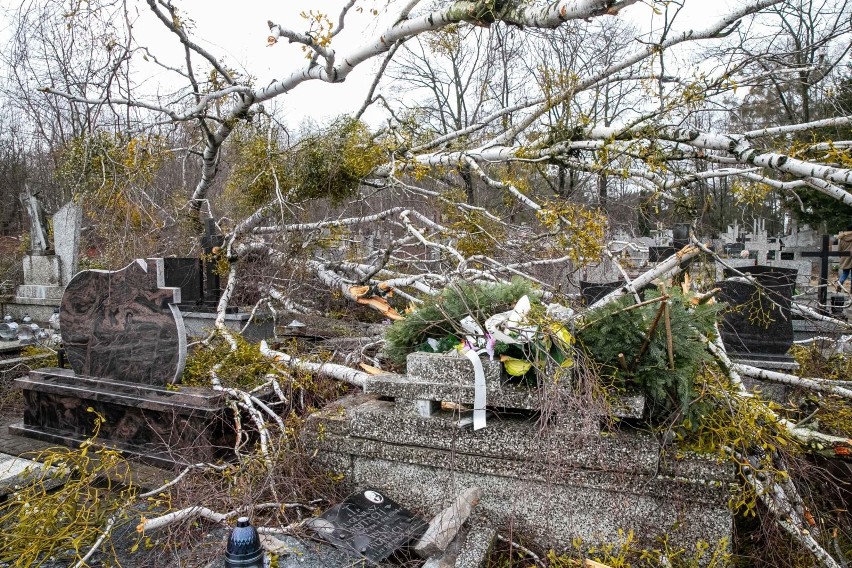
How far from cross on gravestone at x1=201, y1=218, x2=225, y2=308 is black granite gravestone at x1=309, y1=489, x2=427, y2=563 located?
6.22 metres

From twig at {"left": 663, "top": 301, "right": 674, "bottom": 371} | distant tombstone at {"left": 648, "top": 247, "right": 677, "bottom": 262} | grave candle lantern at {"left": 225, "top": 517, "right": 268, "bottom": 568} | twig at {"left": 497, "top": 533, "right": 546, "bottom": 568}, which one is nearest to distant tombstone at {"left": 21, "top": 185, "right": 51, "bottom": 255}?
grave candle lantern at {"left": 225, "top": 517, "right": 268, "bottom": 568}

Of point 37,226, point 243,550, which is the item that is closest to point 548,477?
point 243,550

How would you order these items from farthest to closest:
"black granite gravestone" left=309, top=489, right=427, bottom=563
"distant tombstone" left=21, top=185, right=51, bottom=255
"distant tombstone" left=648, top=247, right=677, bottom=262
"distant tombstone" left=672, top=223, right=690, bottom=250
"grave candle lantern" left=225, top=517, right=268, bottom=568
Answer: "distant tombstone" left=21, top=185, right=51, bottom=255 < "distant tombstone" left=648, top=247, right=677, bottom=262 < "distant tombstone" left=672, top=223, right=690, bottom=250 < "black granite gravestone" left=309, top=489, right=427, bottom=563 < "grave candle lantern" left=225, top=517, right=268, bottom=568

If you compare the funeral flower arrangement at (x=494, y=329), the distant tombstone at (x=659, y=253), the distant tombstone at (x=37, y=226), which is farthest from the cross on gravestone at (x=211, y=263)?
the distant tombstone at (x=659, y=253)

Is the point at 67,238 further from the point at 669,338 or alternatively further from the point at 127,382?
the point at 669,338

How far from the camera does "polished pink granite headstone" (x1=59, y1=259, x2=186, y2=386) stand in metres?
4.99

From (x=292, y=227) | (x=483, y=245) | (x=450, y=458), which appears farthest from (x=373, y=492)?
(x=292, y=227)

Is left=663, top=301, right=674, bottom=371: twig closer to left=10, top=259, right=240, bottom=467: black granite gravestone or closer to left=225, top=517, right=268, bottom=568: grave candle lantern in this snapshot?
left=225, top=517, right=268, bottom=568: grave candle lantern

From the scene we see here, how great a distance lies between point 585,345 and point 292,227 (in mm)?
6080

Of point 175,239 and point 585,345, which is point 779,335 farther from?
point 175,239

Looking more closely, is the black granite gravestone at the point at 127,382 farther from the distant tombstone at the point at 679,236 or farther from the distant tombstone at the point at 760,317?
the distant tombstone at the point at 679,236

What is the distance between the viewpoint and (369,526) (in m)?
3.19

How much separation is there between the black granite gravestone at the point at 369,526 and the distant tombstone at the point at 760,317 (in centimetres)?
382

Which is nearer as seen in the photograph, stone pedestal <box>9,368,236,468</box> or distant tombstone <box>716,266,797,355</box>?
stone pedestal <box>9,368,236,468</box>
